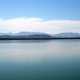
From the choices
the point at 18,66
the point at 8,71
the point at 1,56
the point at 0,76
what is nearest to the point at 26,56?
the point at 1,56

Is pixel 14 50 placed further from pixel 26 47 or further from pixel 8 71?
pixel 8 71

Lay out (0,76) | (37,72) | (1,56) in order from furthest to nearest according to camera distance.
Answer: (1,56) → (37,72) → (0,76)

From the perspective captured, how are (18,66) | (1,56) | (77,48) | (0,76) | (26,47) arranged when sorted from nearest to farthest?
(0,76) → (18,66) → (1,56) → (77,48) → (26,47)

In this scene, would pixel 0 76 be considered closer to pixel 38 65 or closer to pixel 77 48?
pixel 38 65

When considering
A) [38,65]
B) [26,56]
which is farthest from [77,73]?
[26,56]

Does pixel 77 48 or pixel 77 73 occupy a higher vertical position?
pixel 77 48

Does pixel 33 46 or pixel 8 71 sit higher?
pixel 33 46

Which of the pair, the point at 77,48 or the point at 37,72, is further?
the point at 77,48

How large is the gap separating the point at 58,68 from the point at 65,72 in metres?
0.35

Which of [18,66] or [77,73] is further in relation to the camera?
[18,66]

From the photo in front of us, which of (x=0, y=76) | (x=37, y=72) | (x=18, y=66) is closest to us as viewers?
(x=0, y=76)

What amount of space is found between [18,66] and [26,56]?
44.6 inches

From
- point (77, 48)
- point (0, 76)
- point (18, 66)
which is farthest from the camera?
point (77, 48)

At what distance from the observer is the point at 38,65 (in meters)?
4.20
